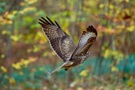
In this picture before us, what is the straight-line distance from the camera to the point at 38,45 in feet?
42.5

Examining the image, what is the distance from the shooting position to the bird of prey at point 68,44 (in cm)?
434

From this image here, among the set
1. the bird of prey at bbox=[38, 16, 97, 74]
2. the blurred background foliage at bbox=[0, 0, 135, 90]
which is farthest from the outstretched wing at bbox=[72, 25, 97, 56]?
the blurred background foliage at bbox=[0, 0, 135, 90]

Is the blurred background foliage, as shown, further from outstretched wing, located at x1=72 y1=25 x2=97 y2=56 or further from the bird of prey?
outstretched wing, located at x1=72 y1=25 x2=97 y2=56

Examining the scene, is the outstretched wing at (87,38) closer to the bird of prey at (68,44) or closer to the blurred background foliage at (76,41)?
the bird of prey at (68,44)

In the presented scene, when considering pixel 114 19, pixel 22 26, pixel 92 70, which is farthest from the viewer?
pixel 22 26

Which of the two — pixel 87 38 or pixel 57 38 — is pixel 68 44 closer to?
pixel 57 38

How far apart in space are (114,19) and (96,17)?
1.62 meters

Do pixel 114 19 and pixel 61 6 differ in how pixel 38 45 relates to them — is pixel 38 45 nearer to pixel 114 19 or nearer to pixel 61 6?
pixel 61 6

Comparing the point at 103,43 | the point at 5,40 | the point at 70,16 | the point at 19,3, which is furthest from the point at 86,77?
the point at 19,3

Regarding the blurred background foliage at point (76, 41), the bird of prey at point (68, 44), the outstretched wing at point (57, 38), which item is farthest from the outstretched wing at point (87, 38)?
the blurred background foliage at point (76, 41)

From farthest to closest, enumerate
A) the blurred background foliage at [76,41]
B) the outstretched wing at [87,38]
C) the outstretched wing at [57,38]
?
the blurred background foliage at [76,41]
the outstretched wing at [57,38]
the outstretched wing at [87,38]

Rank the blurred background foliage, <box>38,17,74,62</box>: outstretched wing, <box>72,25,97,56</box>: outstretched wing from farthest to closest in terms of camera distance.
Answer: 1. the blurred background foliage
2. <box>38,17,74,62</box>: outstretched wing
3. <box>72,25,97,56</box>: outstretched wing

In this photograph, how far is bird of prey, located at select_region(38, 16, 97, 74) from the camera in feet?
14.2

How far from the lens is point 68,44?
5.37 m
